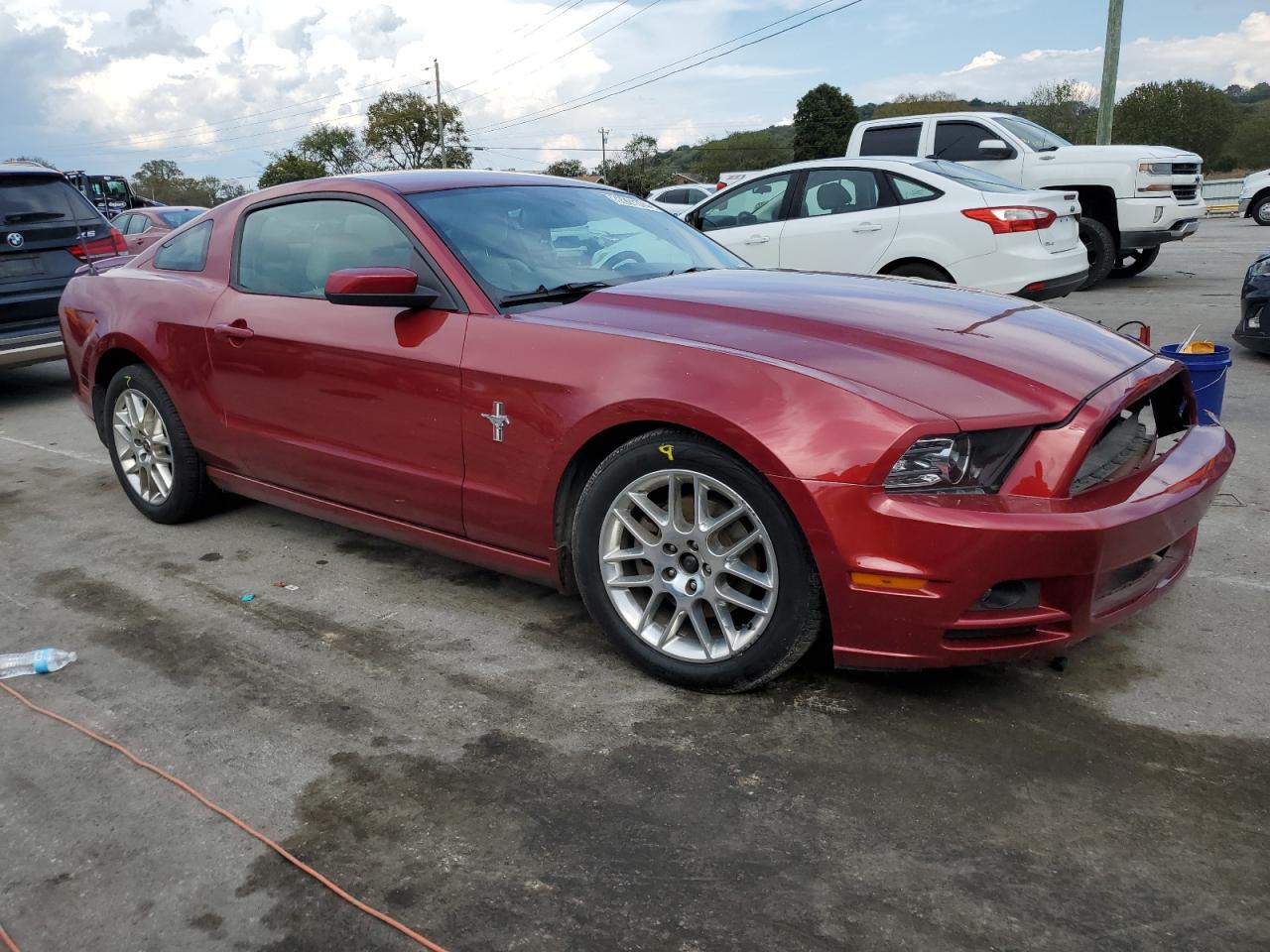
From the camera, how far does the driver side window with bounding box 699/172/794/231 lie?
880 cm

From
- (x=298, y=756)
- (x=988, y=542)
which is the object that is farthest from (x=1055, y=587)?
(x=298, y=756)

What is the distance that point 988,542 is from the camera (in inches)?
97.8

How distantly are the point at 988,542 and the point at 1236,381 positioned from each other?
558cm

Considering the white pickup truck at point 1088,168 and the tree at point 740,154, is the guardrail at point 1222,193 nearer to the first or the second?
the white pickup truck at point 1088,168

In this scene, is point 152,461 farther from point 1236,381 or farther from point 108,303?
point 1236,381

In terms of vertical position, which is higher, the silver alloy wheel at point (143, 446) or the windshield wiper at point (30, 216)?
the windshield wiper at point (30, 216)

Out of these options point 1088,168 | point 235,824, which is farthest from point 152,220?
point 235,824

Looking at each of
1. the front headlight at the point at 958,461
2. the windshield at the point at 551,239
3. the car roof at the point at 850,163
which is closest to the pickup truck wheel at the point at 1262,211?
the car roof at the point at 850,163

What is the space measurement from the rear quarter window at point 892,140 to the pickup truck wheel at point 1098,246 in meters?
2.03

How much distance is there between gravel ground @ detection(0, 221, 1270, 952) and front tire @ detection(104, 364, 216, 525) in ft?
2.47

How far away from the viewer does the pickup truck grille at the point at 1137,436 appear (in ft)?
9.02

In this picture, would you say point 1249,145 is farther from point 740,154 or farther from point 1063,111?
point 740,154

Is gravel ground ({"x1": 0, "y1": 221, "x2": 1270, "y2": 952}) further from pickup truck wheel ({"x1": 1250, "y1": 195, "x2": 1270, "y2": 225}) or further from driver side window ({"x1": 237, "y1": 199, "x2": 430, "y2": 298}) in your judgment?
pickup truck wheel ({"x1": 1250, "y1": 195, "x2": 1270, "y2": 225})

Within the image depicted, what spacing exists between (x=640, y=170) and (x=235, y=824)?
8897 centimetres
